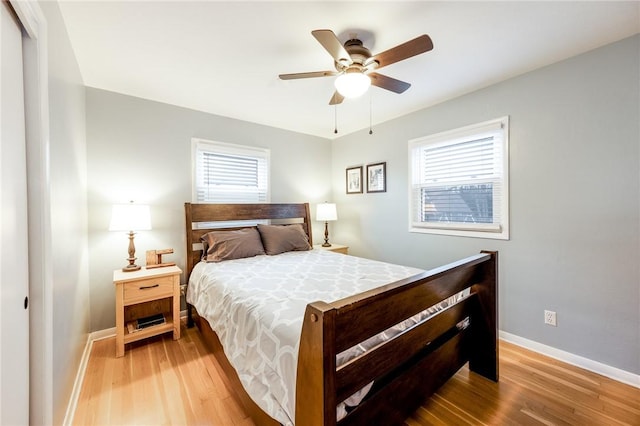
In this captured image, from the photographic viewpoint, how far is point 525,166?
2332mm

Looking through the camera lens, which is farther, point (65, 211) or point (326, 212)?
point (326, 212)

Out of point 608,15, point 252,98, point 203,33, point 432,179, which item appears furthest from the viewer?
point 432,179

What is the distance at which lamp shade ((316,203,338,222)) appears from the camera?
12.9 ft

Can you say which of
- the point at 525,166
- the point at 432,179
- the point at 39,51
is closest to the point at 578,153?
the point at 525,166

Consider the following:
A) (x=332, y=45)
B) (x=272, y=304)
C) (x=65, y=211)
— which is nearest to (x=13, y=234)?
(x=65, y=211)

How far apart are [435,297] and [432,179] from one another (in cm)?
190

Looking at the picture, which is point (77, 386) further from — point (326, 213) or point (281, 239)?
point (326, 213)

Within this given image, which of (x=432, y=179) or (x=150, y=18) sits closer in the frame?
(x=150, y=18)

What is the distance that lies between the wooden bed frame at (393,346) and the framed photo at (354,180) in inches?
87.9

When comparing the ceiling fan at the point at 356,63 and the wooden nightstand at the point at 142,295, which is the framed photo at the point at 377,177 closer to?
the ceiling fan at the point at 356,63

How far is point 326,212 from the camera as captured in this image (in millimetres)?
3955

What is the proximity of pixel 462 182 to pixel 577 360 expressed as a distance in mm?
1765

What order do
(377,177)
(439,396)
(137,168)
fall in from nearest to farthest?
(439,396) → (137,168) → (377,177)

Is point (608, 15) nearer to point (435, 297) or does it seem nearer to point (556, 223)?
point (556, 223)
